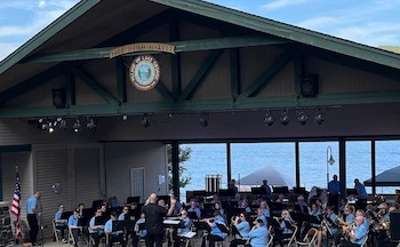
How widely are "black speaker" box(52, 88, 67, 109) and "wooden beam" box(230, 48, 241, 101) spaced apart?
5.16 meters

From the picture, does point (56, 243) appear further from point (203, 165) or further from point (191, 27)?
point (203, 165)

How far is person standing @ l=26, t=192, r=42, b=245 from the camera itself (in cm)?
1936

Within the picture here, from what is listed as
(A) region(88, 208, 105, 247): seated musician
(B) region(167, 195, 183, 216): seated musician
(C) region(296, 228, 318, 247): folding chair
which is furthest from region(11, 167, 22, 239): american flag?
(C) region(296, 228, 318, 247): folding chair

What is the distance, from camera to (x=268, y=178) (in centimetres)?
2677

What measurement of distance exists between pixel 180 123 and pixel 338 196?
6235 mm

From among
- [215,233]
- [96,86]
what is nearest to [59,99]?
[96,86]

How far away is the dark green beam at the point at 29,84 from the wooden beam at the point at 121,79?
Result: 2082 millimetres

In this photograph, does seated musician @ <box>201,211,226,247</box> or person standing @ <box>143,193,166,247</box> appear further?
seated musician @ <box>201,211,226,247</box>

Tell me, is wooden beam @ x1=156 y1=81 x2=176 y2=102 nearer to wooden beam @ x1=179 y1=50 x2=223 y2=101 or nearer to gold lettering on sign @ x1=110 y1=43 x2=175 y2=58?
wooden beam @ x1=179 y1=50 x2=223 y2=101

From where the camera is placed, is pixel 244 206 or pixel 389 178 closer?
pixel 244 206

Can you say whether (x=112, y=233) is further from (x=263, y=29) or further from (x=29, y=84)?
(x=263, y=29)

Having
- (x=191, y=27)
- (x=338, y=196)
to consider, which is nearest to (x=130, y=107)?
(x=191, y=27)

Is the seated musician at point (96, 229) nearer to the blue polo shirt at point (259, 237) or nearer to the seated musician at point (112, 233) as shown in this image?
the seated musician at point (112, 233)

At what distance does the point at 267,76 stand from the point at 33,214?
8.28m
